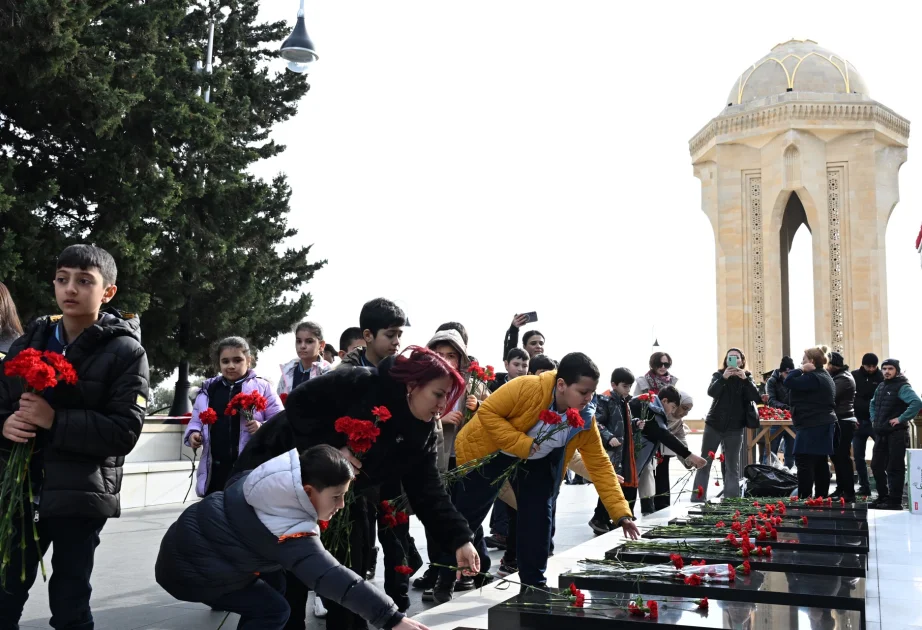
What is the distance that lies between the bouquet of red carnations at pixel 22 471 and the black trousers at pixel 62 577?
30mm

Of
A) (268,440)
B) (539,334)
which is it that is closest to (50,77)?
(539,334)

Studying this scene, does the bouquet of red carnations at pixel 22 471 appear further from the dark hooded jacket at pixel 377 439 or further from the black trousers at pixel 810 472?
the black trousers at pixel 810 472

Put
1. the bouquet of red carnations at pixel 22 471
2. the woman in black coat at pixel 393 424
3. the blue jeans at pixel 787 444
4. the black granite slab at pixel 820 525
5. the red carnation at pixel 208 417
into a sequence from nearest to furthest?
1. the bouquet of red carnations at pixel 22 471
2. the woman in black coat at pixel 393 424
3. the red carnation at pixel 208 417
4. the black granite slab at pixel 820 525
5. the blue jeans at pixel 787 444

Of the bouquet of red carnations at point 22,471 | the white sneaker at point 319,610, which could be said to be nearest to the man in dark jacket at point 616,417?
the white sneaker at point 319,610

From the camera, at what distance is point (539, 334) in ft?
28.9

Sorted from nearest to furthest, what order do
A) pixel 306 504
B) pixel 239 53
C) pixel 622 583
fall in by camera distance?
pixel 306 504 < pixel 622 583 < pixel 239 53

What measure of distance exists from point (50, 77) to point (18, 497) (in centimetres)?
1515

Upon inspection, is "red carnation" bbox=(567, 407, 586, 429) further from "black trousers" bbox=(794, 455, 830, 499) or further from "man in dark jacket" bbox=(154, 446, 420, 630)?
"black trousers" bbox=(794, 455, 830, 499)

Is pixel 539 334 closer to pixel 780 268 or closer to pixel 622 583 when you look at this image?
pixel 622 583

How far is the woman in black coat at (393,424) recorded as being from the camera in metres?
3.60

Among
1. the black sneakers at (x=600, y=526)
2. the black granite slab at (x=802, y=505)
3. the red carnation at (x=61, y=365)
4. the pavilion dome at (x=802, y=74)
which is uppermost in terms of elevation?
the pavilion dome at (x=802, y=74)

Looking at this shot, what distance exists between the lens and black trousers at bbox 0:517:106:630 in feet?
10.6

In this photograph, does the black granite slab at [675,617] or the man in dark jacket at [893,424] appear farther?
the man in dark jacket at [893,424]

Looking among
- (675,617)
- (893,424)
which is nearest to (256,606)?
(675,617)
